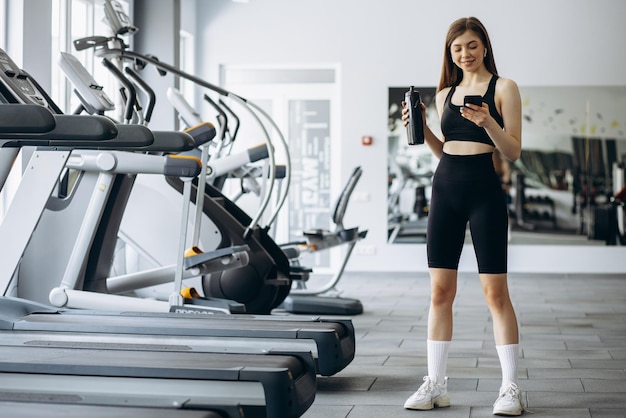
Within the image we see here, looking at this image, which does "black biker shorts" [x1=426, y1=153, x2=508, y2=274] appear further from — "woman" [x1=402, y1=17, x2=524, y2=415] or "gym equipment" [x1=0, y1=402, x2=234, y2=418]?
"gym equipment" [x1=0, y1=402, x2=234, y2=418]

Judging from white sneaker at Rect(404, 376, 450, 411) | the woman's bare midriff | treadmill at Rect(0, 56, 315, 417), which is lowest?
white sneaker at Rect(404, 376, 450, 411)

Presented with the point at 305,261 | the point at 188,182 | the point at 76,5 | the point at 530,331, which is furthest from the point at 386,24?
the point at 188,182

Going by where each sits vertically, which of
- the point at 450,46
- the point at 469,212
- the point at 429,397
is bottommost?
the point at 429,397

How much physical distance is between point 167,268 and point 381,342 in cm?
123

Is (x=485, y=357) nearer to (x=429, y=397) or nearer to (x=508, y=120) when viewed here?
(x=429, y=397)

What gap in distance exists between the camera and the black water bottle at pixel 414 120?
3154 mm

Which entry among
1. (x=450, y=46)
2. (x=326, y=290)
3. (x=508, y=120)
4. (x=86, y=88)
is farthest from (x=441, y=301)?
(x=326, y=290)

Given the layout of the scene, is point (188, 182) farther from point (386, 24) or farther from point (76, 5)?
point (386, 24)

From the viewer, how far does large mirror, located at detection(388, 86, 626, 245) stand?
9.45 m

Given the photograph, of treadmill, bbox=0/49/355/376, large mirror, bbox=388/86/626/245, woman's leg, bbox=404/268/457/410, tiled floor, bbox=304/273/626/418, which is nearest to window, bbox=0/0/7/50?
treadmill, bbox=0/49/355/376

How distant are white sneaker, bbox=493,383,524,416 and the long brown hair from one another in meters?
1.08

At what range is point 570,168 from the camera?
9477 millimetres

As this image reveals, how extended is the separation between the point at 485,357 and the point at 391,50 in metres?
5.67

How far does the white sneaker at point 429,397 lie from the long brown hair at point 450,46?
41.6 inches
